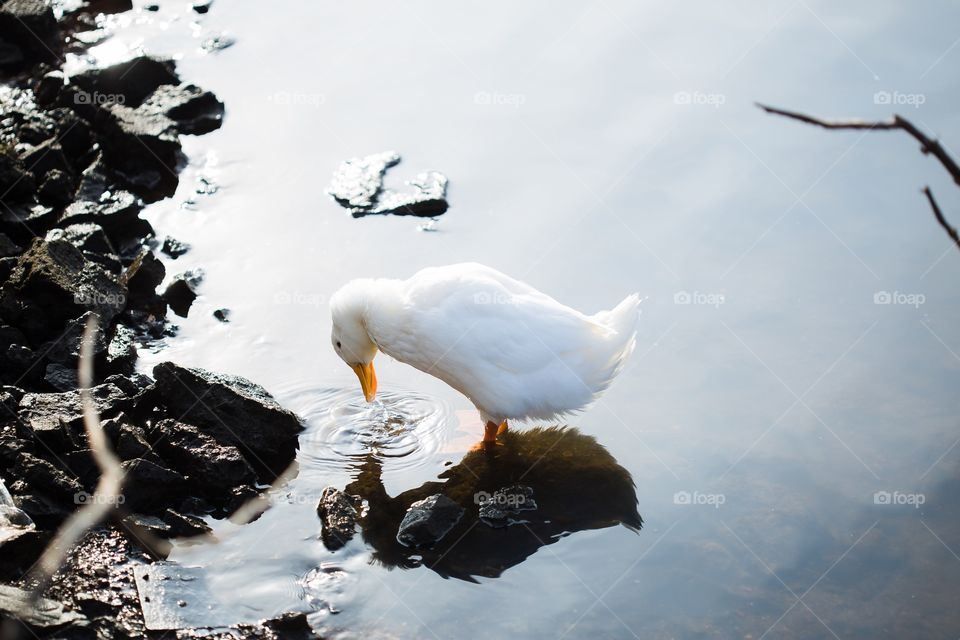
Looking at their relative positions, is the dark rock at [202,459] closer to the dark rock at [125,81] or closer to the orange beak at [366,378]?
the orange beak at [366,378]

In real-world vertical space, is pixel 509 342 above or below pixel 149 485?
above

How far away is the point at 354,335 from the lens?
714 centimetres

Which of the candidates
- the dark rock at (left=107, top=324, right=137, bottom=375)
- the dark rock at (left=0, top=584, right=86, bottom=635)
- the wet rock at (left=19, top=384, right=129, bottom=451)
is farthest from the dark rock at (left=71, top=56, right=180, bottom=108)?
the dark rock at (left=0, top=584, right=86, bottom=635)

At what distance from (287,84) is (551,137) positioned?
10.0 ft

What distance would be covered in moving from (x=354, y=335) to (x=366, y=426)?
2.13 ft

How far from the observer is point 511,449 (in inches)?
281

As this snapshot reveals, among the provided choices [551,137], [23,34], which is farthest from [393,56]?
[23,34]

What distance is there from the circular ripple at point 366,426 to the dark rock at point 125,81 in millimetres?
5046

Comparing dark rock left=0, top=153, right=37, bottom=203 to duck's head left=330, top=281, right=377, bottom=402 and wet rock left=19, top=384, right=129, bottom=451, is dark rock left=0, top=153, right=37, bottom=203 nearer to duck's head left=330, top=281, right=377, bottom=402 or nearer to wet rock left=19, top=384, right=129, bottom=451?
wet rock left=19, top=384, right=129, bottom=451

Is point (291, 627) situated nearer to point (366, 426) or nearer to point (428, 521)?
point (428, 521)

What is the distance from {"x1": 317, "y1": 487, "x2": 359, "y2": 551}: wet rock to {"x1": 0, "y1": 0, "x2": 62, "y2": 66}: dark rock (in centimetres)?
777

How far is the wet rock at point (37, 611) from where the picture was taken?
512 centimetres

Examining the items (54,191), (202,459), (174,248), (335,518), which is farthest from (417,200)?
(335,518)

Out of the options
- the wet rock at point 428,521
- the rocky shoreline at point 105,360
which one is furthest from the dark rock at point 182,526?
the wet rock at point 428,521
